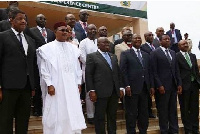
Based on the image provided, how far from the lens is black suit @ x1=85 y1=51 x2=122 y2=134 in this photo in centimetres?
521

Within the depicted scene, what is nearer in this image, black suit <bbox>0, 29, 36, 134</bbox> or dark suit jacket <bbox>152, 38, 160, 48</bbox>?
black suit <bbox>0, 29, 36, 134</bbox>

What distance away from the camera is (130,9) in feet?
40.9

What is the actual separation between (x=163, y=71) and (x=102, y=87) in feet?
5.06

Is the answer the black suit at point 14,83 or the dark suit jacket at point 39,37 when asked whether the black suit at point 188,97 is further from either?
the black suit at point 14,83

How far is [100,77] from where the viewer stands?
17.4 ft

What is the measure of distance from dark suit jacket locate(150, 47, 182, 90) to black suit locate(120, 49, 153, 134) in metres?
0.22

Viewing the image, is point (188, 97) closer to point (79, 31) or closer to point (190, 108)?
point (190, 108)

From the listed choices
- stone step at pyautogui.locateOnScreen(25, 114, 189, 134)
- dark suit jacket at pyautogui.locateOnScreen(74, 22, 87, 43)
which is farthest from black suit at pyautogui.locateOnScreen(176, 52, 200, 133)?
dark suit jacket at pyautogui.locateOnScreen(74, 22, 87, 43)

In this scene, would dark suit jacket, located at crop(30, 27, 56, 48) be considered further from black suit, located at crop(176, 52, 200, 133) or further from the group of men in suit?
black suit, located at crop(176, 52, 200, 133)

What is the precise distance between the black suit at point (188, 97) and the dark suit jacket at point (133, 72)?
0.88 metres

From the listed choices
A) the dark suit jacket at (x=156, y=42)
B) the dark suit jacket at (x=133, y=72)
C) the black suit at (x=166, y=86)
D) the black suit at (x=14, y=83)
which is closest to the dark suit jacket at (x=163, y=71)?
the black suit at (x=166, y=86)

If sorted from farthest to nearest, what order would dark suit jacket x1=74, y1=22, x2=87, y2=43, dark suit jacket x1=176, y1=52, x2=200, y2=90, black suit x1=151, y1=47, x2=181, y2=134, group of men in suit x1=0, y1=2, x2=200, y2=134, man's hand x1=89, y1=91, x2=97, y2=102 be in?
dark suit jacket x1=74, y1=22, x2=87, y2=43 → dark suit jacket x1=176, y1=52, x2=200, y2=90 → black suit x1=151, y1=47, x2=181, y2=134 → man's hand x1=89, y1=91, x2=97, y2=102 → group of men in suit x1=0, y1=2, x2=200, y2=134

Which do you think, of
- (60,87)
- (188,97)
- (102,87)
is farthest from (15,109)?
(188,97)

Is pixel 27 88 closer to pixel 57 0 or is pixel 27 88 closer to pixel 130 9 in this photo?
pixel 57 0
